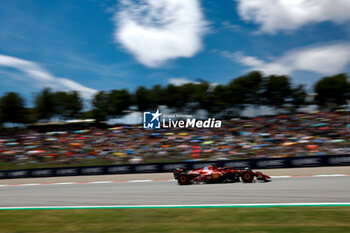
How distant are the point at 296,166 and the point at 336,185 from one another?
584cm

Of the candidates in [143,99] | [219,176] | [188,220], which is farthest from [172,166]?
[143,99]

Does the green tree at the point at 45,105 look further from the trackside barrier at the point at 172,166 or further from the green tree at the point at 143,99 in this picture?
the trackside barrier at the point at 172,166

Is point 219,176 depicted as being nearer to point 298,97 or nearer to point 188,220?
point 188,220

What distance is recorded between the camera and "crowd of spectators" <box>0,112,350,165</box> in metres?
20.8

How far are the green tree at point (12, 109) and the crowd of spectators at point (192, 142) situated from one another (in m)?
8.68

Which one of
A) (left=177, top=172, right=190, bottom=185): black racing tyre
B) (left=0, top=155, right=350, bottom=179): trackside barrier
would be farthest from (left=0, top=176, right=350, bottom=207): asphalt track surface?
(left=0, top=155, right=350, bottom=179): trackside barrier

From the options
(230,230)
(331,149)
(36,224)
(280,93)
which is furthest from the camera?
(280,93)

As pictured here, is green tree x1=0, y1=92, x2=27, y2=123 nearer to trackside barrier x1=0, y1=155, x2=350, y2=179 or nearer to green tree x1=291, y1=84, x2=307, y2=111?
trackside barrier x1=0, y1=155, x2=350, y2=179

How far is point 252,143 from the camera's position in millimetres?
22969

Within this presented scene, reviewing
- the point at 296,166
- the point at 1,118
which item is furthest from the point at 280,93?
the point at 1,118

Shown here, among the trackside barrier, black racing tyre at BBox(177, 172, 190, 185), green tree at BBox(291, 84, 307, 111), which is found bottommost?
black racing tyre at BBox(177, 172, 190, 185)

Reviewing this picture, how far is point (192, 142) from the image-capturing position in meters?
25.1

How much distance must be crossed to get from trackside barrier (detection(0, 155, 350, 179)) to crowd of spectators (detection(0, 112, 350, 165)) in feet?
6.88

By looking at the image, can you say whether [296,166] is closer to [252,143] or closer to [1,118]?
[252,143]
